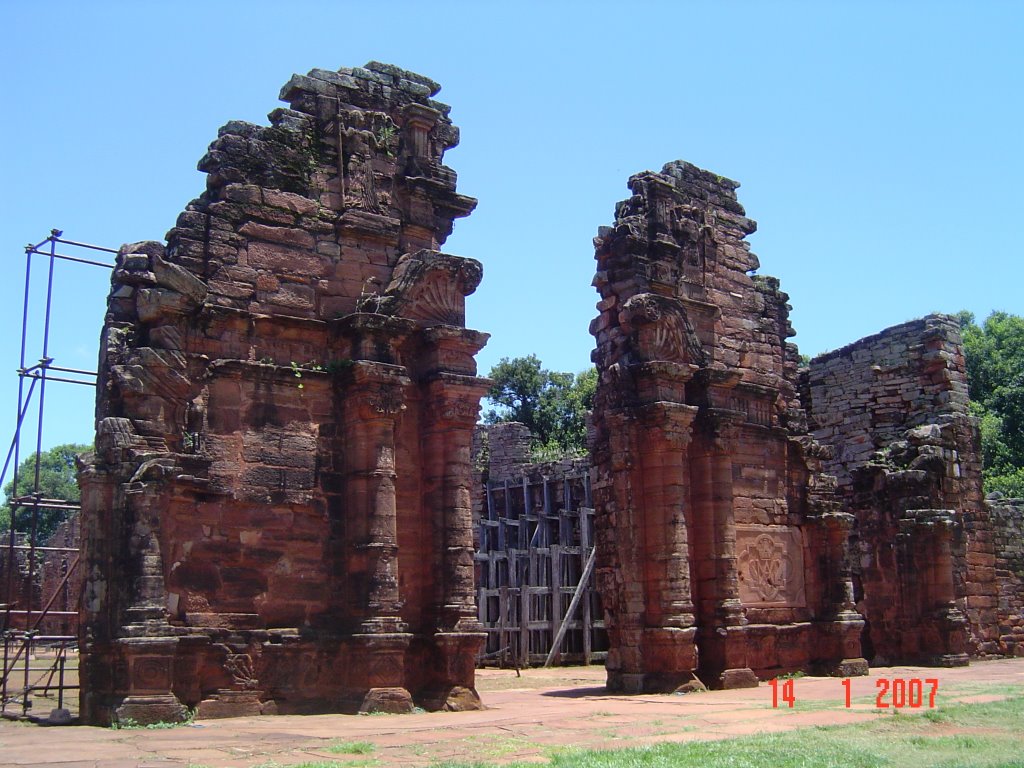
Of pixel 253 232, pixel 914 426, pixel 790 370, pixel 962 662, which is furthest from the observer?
pixel 914 426

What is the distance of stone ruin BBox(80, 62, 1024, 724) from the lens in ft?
35.8

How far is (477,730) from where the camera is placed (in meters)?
9.73

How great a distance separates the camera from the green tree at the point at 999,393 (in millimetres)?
39312

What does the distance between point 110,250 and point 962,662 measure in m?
15.6

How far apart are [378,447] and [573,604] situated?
15191 mm

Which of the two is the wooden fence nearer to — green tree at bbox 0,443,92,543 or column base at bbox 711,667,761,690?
column base at bbox 711,667,761,690

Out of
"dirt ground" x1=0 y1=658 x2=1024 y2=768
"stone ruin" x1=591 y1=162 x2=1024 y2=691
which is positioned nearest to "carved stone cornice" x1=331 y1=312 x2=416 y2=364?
"dirt ground" x1=0 y1=658 x2=1024 y2=768

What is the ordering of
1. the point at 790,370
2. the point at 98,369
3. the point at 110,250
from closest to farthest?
1. the point at 98,369
2. the point at 110,250
3. the point at 790,370

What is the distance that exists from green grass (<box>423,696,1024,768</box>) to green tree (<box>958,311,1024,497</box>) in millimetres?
29554

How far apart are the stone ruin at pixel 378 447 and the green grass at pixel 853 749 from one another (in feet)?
13.5

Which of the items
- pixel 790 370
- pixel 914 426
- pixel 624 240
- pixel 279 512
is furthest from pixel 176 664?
pixel 914 426

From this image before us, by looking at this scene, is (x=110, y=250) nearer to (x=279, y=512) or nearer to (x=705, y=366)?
(x=279, y=512)

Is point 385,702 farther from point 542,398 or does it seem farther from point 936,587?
point 542,398

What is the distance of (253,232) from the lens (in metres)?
12.1
